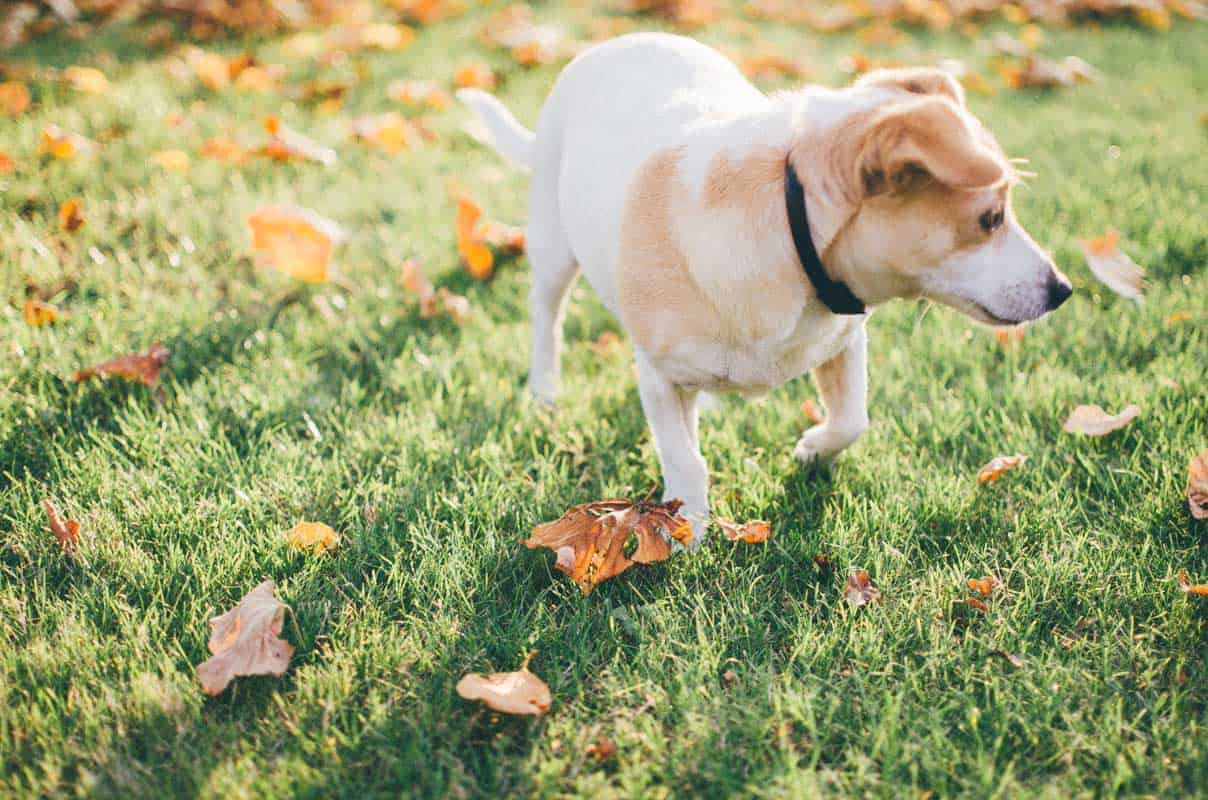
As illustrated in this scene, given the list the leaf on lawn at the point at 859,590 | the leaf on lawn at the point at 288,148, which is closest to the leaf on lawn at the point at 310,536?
the leaf on lawn at the point at 859,590

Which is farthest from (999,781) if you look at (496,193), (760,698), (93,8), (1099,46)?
(93,8)

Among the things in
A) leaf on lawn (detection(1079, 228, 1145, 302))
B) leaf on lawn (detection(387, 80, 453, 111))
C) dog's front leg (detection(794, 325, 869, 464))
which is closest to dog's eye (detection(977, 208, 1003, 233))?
dog's front leg (detection(794, 325, 869, 464))

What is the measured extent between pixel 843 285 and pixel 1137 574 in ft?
3.25

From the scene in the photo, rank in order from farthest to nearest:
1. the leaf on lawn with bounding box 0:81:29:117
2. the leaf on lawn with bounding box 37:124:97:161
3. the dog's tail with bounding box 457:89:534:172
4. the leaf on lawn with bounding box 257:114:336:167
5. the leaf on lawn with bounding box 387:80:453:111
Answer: the leaf on lawn with bounding box 387:80:453:111
the leaf on lawn with bounding box 0:81:29:117
the leaf on lawn with bounding box 257:114:336:167
the leaf on lawn with bounding box 37:124:97:161
the dog's tail with bounding box 457:89:534:172

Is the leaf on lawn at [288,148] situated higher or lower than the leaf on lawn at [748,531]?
higher

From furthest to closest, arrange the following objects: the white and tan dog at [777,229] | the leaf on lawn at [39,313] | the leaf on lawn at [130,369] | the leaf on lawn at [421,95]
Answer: the leaf on lawn at [421,95]
the leaf on lawn at [39,313]
the leaf on lawn at [130,369]
the white and tan dog at [777,229]

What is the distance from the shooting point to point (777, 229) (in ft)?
6.60

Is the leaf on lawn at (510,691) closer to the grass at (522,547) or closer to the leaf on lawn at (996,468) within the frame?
the grass at (522,547)

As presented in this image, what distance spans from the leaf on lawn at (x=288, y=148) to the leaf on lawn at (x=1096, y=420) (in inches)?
139

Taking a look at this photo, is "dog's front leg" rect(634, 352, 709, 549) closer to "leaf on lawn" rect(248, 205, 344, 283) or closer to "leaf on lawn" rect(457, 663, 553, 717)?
"leaf on lawn" rect(457, 663, 553, 717)

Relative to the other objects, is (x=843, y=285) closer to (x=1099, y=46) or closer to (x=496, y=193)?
(x=496, y=193)

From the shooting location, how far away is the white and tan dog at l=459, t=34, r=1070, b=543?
6.25 ft

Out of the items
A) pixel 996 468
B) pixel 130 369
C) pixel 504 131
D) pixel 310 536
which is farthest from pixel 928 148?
pixel 130 369

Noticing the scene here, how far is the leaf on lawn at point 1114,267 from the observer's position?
343cm
